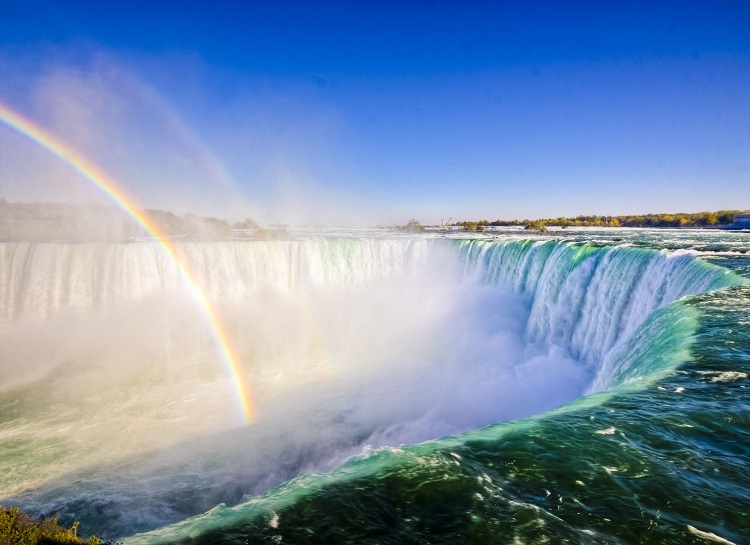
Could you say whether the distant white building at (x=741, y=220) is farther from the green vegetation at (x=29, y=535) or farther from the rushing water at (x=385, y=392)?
the green vegetation at (x=29, y=535)

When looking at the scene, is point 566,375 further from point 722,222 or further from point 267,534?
point 722,222

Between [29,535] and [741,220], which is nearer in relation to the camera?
[29,535]

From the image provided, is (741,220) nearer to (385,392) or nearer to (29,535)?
(385,392)

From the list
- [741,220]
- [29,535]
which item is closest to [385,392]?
[29,535]

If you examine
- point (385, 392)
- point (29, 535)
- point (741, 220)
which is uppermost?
point (741, 220)

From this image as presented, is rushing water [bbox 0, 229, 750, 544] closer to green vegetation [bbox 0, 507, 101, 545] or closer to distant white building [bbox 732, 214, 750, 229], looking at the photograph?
green vegetation [bbox 0, 507, 101, 545]

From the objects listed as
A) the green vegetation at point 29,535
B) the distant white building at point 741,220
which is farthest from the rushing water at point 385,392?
the distant white building at point 741,220

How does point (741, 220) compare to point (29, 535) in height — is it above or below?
above

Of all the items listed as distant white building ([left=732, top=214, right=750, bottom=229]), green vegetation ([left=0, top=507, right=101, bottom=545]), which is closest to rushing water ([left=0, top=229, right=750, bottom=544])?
green vegetation ([left=0, top=507, right=101, bottom=545])

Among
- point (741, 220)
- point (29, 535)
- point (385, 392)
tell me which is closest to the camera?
point (29, 535)
